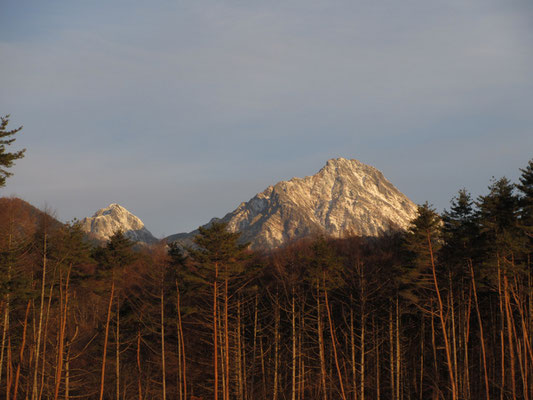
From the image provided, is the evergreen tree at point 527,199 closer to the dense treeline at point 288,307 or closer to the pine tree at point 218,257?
the dense treeline at point 288,307

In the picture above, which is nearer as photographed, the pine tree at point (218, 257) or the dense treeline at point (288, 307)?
the dense treeline at point (288, 307)

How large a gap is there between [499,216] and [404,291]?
332 inches

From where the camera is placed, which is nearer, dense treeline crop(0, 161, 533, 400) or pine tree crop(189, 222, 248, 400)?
dense treeline crop(0, 161, 533, 400)

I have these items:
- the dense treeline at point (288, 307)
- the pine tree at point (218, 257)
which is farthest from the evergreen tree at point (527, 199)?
the pine tree at point (218, 257)

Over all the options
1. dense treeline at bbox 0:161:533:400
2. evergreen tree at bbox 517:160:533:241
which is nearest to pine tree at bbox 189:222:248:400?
dense treeline at bbox 0:161:533:400

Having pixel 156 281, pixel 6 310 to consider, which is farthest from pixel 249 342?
pixel 6 310

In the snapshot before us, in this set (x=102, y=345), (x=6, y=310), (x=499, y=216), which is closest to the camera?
(x=6, y=310)

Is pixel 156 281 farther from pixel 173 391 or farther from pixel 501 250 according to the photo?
pixel 501 250

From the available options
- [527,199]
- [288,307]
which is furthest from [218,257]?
[527,199]

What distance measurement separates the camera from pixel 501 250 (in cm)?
3084

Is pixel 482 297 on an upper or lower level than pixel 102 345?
A: upper

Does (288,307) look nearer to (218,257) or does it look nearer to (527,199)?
(218,257)

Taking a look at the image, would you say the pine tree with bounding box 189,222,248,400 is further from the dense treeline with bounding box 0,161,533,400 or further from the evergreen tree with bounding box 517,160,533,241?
the evergreen tree with bounding box 517,160,533,241

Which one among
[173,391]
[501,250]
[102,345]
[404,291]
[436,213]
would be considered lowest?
[173,391]
